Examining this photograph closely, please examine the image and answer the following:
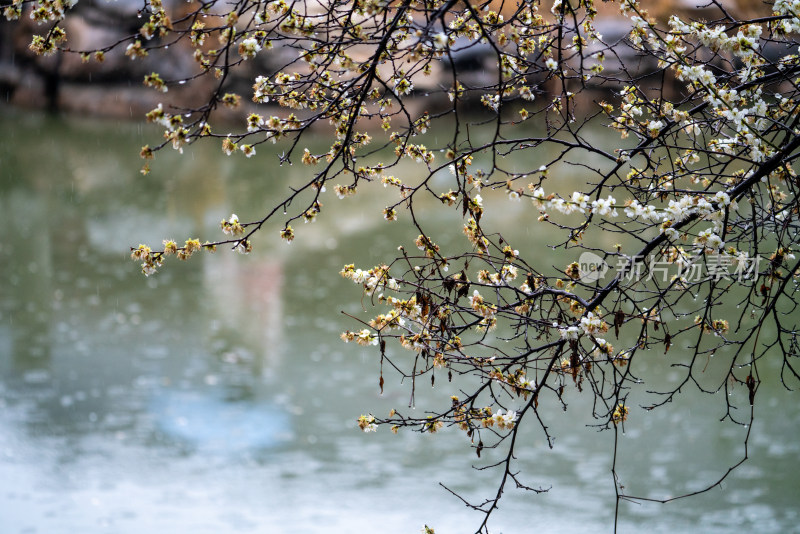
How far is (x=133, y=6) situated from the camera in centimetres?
1551

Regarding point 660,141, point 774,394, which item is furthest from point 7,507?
point 774,394

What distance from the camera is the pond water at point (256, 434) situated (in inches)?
195

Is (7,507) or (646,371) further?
(646,371)

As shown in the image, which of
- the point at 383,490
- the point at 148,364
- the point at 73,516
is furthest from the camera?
the point at 148,364

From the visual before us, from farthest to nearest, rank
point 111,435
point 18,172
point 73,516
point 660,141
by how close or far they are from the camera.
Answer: point 18,172 → point 111,435 → point 73,516 → point 660,141

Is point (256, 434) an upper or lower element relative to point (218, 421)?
lower

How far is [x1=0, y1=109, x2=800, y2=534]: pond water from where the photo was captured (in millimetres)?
4957

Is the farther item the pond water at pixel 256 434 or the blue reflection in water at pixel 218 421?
the blue reflection in water at pixel 218 421

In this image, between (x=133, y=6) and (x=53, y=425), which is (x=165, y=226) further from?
(x=133, y=6)

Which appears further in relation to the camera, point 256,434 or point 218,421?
point 218,421

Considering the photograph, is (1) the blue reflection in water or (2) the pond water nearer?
(2) the pond water

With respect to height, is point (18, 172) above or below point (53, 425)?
above

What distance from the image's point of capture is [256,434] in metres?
5.82

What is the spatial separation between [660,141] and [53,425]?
4764 millimetres
